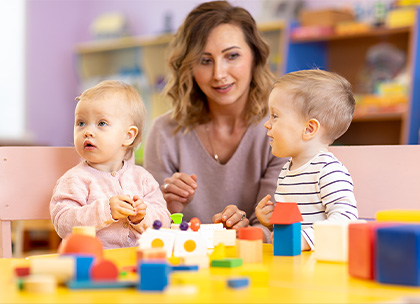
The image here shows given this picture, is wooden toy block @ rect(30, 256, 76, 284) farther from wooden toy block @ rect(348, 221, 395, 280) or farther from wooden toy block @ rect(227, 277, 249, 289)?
wooden toy block @ rect(348, 221, 395, 280)

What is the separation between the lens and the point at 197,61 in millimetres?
1872

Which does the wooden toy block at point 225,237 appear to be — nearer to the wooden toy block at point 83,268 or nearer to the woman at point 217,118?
the wooden toy block at point 83,268

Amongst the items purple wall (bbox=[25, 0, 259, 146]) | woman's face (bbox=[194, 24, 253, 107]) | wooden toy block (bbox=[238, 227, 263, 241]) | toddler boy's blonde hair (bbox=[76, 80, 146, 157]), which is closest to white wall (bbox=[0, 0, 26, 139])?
purple wall (bbox=[25, 0, 259, 146])

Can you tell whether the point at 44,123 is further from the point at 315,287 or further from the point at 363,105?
the point at 315,287

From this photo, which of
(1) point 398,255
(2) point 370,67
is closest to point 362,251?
(1) point 398,255

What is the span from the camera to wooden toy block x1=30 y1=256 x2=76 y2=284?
0.78 meters

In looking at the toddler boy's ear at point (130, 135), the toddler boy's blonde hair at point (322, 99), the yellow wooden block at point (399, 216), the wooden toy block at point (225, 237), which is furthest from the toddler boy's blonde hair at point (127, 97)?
the yellow wooden block at point (399, 216)

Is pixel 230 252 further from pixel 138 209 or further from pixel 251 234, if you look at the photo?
pixel 138 209

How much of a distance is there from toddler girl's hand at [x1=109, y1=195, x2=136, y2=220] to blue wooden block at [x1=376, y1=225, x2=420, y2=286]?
59 centimetres

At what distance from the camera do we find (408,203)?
1471 mm

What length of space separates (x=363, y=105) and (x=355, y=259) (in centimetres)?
297

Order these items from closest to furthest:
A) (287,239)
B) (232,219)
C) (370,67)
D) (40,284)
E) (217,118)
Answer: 1. (40,284)
2. (287,239)
3. (232,219)
4. (217,118)
5. (370,67)

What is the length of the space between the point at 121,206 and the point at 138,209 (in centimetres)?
4

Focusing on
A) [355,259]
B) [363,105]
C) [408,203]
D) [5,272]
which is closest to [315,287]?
[355,259]
